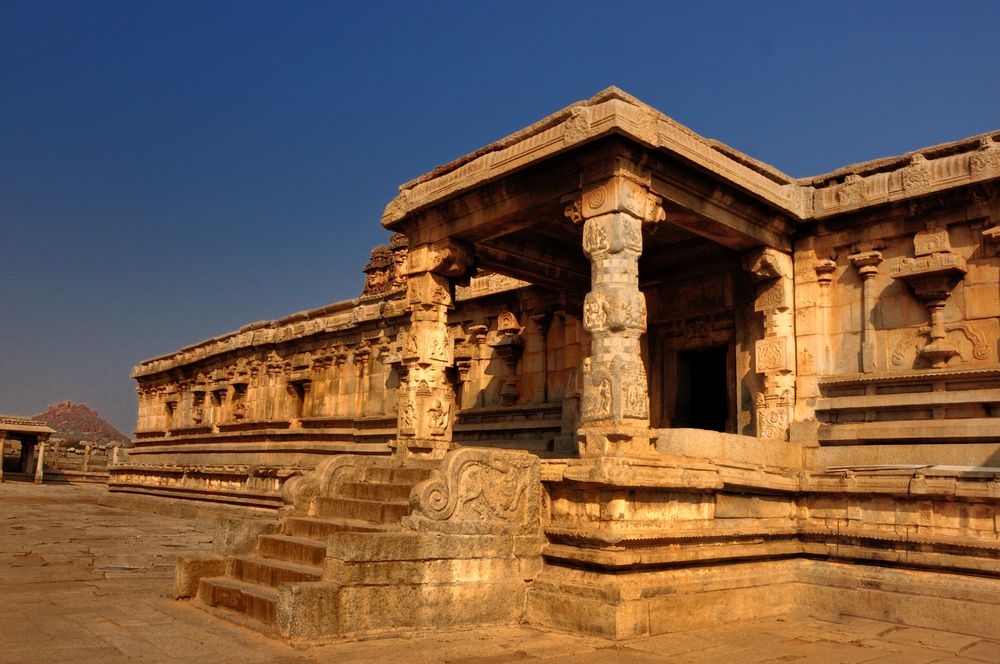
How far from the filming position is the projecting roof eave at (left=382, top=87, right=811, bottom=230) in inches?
321

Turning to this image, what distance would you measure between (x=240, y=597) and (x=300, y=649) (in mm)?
1373

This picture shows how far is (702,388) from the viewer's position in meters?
13.1

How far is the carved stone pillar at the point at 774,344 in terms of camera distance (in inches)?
415

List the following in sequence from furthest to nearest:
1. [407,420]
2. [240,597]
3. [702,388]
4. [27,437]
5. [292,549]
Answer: [27,437] → [702,388] → [407,420] → [292,549] → [240,597]

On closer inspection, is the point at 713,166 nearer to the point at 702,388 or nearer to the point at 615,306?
the point at 615,306

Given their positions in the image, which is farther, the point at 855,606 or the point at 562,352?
the point at 562,352

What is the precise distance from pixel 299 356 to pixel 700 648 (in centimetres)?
1757

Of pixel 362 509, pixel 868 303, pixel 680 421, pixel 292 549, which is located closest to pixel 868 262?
pixel 868 303

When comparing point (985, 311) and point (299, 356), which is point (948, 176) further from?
point (299, 356)

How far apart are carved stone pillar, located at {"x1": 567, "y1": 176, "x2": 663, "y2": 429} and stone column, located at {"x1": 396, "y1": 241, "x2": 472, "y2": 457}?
2.70 metres

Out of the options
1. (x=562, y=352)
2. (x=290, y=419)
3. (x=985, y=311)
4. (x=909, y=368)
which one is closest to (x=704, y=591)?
(x=909, y=368)

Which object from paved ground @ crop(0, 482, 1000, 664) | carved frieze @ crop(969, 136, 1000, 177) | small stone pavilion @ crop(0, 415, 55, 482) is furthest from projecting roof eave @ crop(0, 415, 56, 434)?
carved frieze @ crop(969, 136, 1000, 177)

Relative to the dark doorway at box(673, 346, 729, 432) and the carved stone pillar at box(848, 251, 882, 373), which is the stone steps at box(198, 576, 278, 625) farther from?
the carved stone pillar at box(848, 251, 882, 373)

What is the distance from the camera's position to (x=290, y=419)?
2266cm
